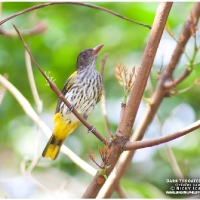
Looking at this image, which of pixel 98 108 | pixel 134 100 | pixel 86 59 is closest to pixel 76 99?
pixel 86 59

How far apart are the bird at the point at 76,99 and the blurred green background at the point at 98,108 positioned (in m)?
0.09

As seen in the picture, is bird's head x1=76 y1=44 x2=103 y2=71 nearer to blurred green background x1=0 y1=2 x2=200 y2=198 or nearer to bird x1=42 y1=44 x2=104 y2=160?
bird x1=42 y1=44 x2=104 y2=160

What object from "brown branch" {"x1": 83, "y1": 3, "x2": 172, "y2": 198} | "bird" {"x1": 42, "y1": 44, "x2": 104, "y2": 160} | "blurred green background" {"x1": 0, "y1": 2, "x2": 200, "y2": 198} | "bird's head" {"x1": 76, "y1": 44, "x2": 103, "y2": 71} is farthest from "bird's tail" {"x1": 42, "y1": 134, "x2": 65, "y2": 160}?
A: "brown branch" {"x1": 83, "y1": 3, "x2": 172, "y2": 198}

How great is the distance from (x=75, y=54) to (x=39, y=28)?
58 centimetres

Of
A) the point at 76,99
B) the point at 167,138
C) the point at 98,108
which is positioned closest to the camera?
the point at 167,138

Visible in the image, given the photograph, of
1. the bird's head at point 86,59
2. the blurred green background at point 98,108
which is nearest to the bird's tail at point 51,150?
the blurred green background at point 98,108

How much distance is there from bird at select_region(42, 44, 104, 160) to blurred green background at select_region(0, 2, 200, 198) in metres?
0.09

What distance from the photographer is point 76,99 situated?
1689 mm

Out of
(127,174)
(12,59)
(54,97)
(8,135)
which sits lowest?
(127,174)

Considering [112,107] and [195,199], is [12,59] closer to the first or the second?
[112,107]

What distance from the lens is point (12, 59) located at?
1.98 metres

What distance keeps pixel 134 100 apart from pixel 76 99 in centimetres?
71

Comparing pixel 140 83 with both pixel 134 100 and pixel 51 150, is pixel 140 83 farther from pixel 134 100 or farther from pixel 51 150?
pixel 51 150

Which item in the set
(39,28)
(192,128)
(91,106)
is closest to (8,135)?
(91,106)
